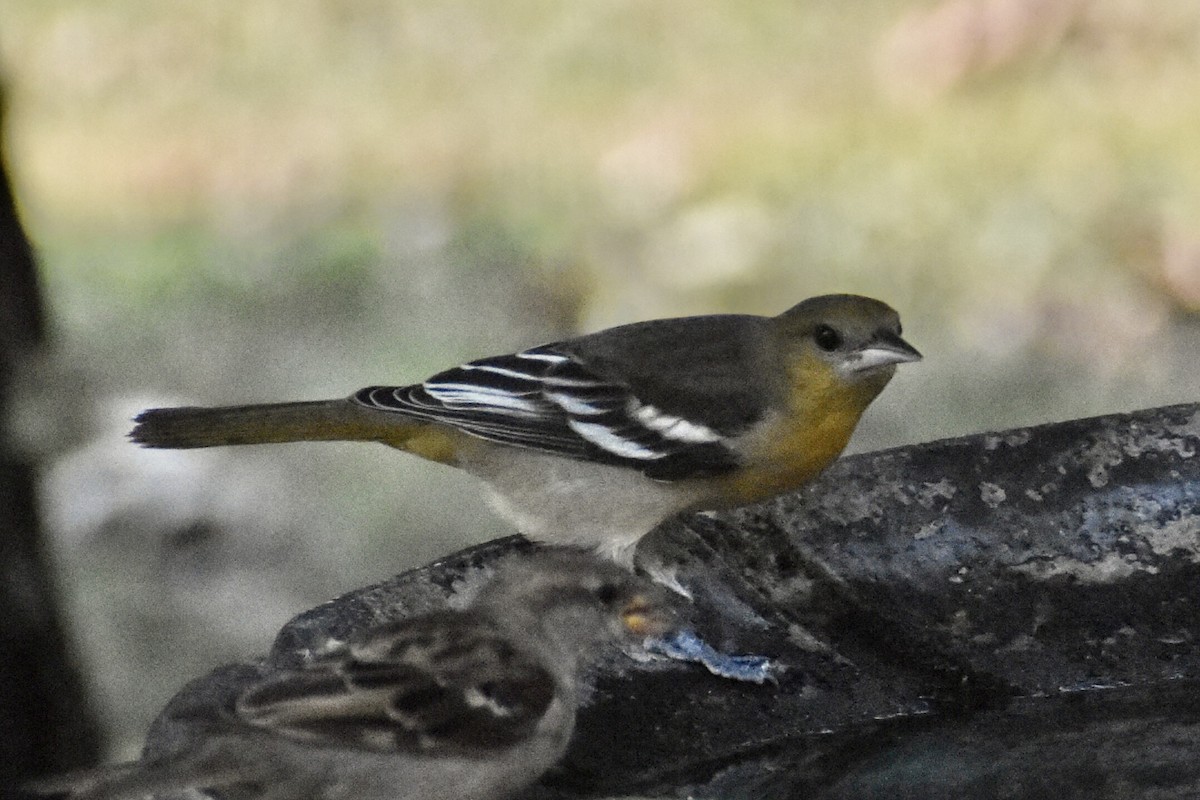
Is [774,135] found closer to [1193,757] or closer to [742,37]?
[742,37]

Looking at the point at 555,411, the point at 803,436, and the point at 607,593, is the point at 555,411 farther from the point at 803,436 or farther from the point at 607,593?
the point at 607,593

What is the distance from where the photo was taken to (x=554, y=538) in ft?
14.5

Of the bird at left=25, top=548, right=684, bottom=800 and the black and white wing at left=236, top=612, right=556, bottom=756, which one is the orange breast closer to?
the bird at left=25, top=548, right=684, bottom=800

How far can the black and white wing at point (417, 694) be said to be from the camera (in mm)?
2740

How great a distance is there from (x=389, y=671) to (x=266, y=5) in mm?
7549

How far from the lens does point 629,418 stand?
4438mm

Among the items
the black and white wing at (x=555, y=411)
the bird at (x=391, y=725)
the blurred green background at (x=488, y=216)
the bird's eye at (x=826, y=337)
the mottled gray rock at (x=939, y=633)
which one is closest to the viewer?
the bird at (x=391, y=725)

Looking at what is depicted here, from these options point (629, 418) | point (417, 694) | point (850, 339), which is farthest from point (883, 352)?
point (417, 694)

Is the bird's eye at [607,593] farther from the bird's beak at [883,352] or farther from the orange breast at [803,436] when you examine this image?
the bird's beak at [883,352]

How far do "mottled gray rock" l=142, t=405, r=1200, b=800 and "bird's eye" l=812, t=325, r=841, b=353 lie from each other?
65 centimetres

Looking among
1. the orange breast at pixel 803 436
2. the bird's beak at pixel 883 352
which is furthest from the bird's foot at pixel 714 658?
the bird's beak at pixel 883 352

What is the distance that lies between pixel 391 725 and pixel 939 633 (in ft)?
3.99

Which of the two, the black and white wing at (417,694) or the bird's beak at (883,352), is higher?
the bird's beak at (883,352)

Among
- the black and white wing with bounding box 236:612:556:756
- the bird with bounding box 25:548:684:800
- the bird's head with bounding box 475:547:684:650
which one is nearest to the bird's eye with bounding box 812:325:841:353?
the bird's head with bounding box 475:547:684:650
